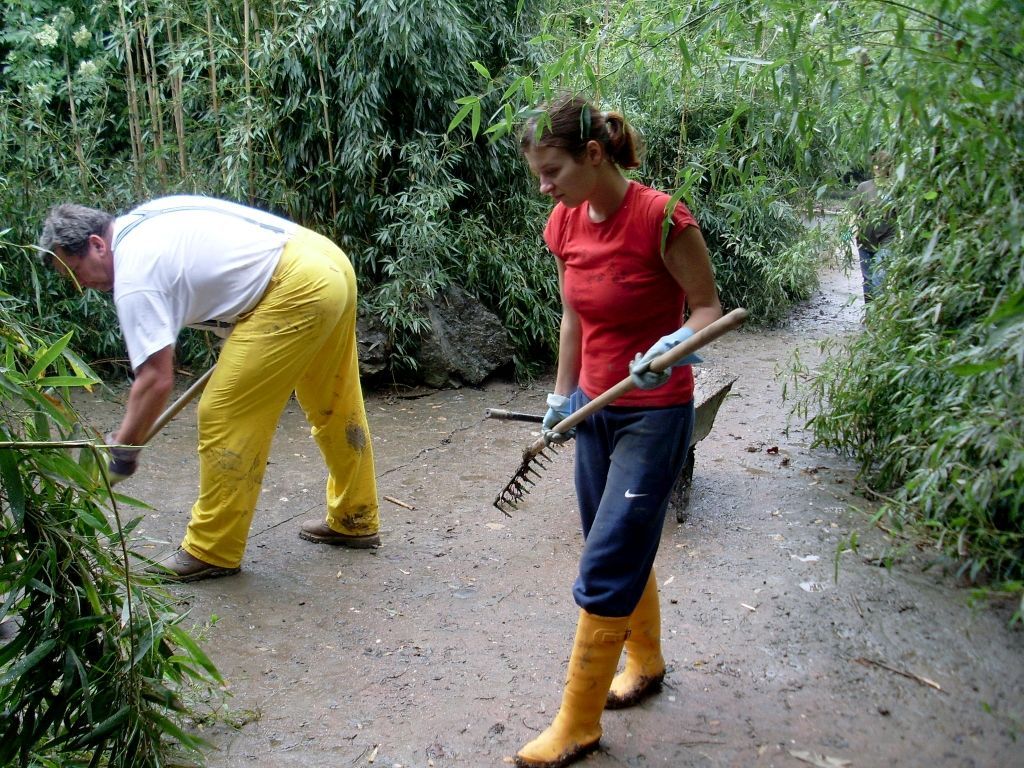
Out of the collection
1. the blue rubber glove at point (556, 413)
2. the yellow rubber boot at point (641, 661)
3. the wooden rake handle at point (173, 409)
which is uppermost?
the blue rubber glove at point (556, 413)

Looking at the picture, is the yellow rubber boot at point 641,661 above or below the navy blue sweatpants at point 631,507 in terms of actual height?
below

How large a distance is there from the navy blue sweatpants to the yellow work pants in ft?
4.88

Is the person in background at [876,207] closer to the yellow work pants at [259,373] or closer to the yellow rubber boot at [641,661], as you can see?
the yellow rubber boot at [641,661]

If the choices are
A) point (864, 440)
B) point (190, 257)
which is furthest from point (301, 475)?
point (864, 440)

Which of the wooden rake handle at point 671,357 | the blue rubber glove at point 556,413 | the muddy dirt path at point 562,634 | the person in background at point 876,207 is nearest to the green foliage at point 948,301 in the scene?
the person in background at point 876,207

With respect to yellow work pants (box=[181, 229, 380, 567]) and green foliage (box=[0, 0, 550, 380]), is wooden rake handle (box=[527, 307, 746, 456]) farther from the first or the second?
green foliage (box=[0, 0, 550, 380])

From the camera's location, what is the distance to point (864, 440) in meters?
4.33

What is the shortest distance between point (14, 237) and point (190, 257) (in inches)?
131

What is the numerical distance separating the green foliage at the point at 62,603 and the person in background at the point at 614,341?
0.98m

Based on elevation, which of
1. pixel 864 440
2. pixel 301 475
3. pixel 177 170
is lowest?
pixel 301 475

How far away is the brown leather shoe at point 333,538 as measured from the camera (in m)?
3.94

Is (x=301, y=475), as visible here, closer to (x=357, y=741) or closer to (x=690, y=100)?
(x=357, y=741)

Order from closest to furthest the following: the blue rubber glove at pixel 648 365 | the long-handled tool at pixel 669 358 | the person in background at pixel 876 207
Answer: the long-handled tool at pixel 669 358, the blue rubber glove at pixel 648 365, the person in background at pixel 876 207

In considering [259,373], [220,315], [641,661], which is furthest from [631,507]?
[220,315]
